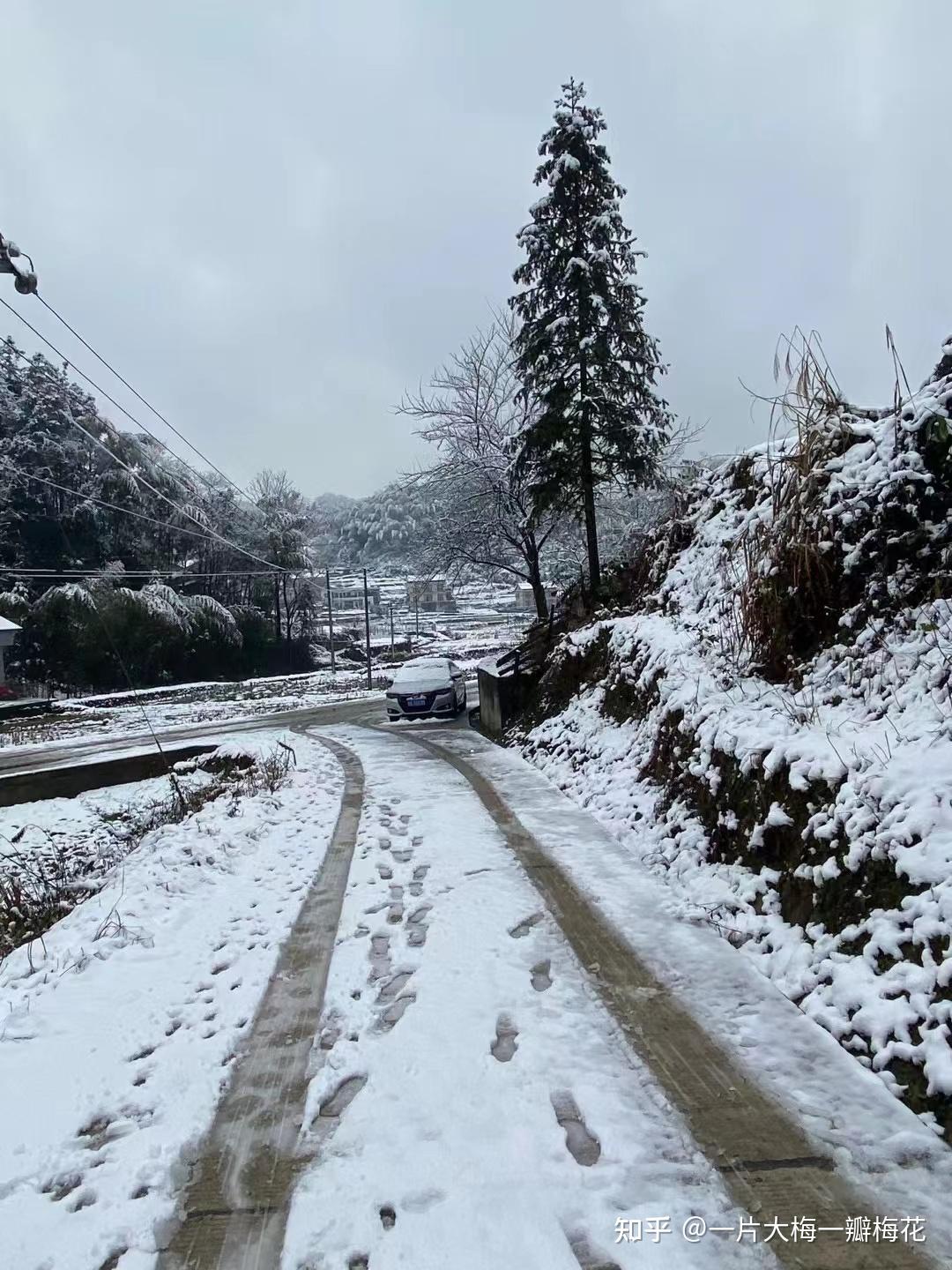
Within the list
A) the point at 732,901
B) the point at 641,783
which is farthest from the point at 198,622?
the point at 732,901

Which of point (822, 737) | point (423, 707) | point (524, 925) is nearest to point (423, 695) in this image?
point (423, 707)

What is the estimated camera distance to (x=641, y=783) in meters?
7.21

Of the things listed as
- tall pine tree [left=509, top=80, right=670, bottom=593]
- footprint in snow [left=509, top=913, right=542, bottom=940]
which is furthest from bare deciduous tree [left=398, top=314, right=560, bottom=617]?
footprint in snow [left=509, top=913, right=542, bottom=940]

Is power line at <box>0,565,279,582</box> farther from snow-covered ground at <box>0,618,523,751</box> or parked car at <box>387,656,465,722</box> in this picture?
parked car at <box>387,656,465,722</box>

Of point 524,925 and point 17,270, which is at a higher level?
point 17,270

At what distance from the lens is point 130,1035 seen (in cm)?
367

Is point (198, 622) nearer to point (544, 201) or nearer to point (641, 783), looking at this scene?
point (544, 201)

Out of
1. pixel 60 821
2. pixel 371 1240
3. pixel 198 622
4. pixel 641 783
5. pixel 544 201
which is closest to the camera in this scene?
pixel 371 1240

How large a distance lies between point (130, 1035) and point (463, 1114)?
6.27 ft

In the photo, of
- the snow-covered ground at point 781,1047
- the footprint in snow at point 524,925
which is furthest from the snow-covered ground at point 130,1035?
the snow-covered ground at point 781,1047

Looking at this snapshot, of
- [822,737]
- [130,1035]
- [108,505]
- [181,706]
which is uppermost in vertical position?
[108,505]

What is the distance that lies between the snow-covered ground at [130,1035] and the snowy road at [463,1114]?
0.05 feet

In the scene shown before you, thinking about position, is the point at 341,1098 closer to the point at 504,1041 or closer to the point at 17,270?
the point at 504,1041

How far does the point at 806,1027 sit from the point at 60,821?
11.8 metres
